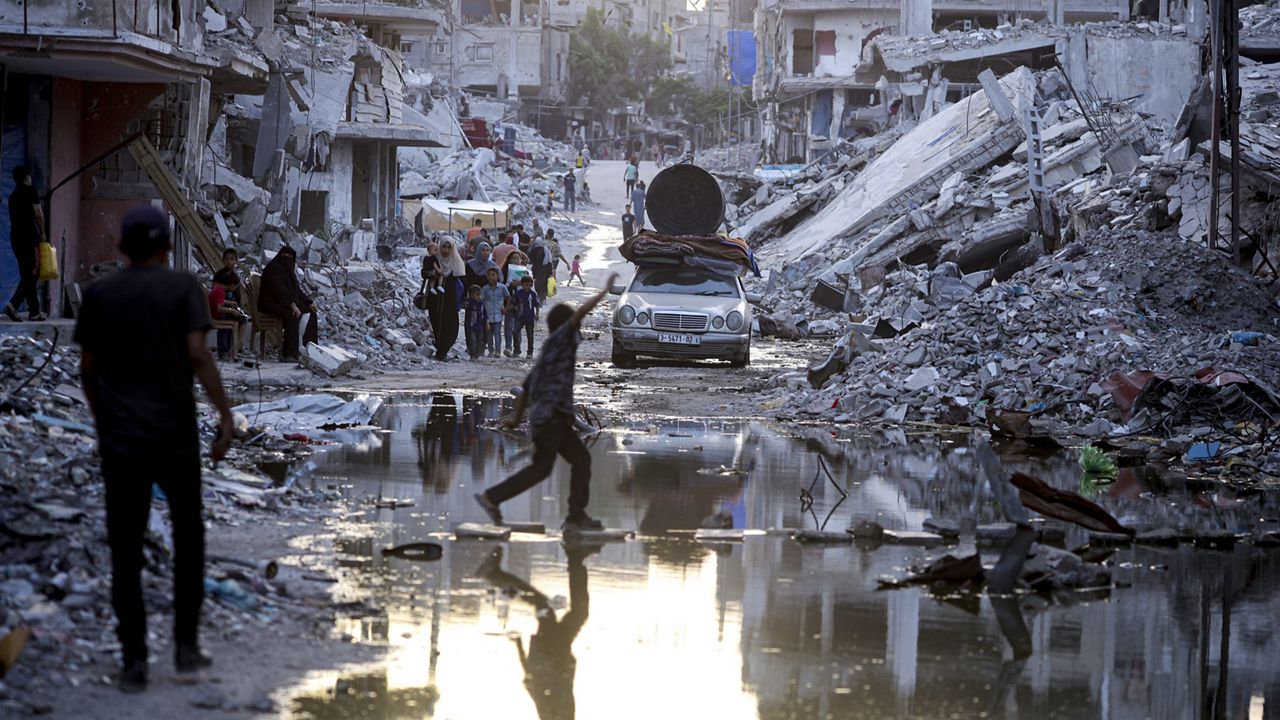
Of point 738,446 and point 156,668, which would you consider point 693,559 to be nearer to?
point 156,668

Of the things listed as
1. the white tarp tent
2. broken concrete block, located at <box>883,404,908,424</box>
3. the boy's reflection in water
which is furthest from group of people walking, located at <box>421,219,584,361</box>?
the white tarp tent

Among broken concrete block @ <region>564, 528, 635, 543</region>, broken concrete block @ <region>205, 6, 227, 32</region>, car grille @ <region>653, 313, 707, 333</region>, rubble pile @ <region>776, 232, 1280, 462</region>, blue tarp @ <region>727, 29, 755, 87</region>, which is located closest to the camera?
broken concrete block @ <region>564, 528, 635, 543</region>

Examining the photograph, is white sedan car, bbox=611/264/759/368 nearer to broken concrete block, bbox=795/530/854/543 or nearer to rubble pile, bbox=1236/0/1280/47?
broken concrete block, bbox=795/530/854/543

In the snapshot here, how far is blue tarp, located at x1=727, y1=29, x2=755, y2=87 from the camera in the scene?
96312 mm

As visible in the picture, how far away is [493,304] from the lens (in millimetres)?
23969

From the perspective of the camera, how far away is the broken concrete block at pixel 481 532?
9133 millimetres

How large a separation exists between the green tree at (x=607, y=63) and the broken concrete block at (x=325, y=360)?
83197 mm

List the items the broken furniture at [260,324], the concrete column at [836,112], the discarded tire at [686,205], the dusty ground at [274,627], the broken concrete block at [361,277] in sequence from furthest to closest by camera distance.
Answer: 1. the concrete column at [836,112]
2. the broken concrete block at [361,277]
3. the discarded tire at [686,205]
4. the broken furniture at [260,324]
5. the dusty ground at [274,627]

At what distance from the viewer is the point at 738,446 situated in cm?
1452

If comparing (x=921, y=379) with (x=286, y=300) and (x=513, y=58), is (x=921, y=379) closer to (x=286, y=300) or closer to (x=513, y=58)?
(x=286, y=300)

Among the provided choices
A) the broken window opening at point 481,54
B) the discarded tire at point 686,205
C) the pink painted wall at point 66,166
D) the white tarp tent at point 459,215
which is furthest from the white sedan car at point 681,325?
the broken window opening at point 481,54

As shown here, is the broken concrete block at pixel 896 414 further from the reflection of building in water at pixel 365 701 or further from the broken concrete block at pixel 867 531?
the reflection of building in water at pixel 365 701

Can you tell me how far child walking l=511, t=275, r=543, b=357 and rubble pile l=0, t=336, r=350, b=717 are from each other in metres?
13.5

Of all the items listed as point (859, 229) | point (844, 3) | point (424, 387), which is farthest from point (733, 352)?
point (844, 3)
